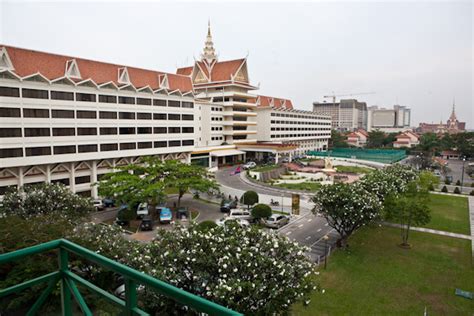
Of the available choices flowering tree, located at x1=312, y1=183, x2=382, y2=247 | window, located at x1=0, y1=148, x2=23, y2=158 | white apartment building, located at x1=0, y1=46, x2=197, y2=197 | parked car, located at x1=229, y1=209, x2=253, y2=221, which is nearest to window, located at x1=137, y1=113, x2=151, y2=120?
white apartment building, located at x1=0, y1=46, x2=197, y2=197

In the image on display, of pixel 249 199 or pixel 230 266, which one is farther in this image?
pixel 249 199

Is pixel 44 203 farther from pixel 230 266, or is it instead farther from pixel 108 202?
pixel 230 266

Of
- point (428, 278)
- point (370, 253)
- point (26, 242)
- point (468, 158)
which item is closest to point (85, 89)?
point (26, 242)

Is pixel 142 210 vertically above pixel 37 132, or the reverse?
pixel 37 132

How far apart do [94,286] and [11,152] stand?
101 ft

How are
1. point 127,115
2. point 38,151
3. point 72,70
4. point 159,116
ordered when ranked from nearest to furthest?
point 38,151
point 72,70
point 127,115
point 159,116

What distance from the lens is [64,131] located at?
3078 cm

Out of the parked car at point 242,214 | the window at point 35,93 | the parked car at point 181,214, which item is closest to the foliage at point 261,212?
the parked car at point 242,214

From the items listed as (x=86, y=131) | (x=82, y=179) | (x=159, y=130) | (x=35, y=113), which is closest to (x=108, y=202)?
(x=82, y=179)

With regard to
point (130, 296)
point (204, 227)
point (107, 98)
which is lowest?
point (204, 227)

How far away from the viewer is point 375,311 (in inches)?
552

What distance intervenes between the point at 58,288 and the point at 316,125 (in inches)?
3697

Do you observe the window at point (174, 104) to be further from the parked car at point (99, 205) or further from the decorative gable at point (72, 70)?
the parked car at point (99, 205)

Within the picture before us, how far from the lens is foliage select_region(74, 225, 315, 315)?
9836 mm
